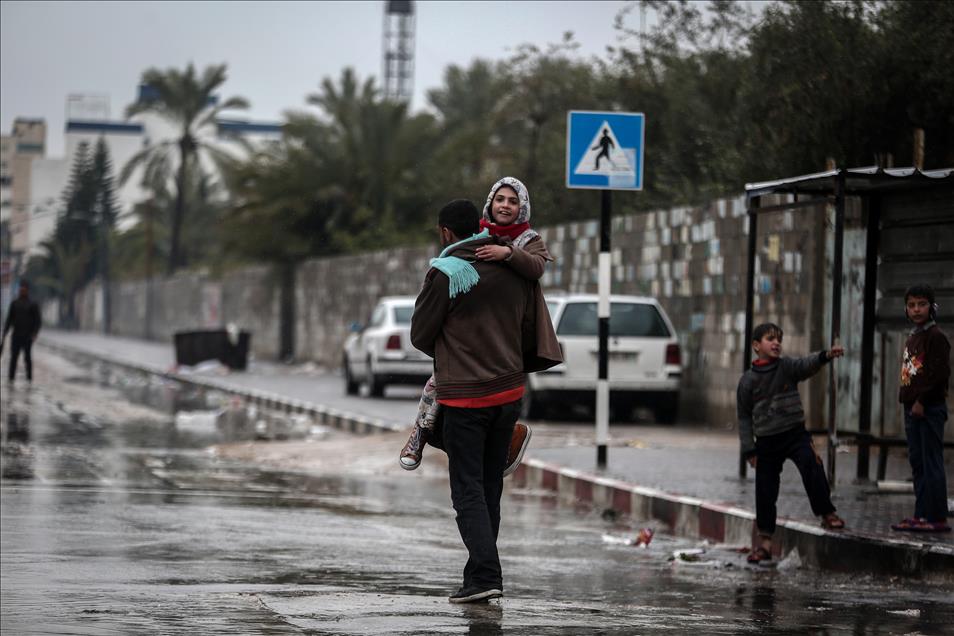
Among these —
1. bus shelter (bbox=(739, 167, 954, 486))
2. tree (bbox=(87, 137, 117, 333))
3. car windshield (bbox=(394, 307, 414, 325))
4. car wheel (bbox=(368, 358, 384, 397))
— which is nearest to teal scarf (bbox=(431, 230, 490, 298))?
bus shelter (bbox=(739, 167, 954, 486))

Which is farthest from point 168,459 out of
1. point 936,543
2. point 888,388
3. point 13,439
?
point 936,543

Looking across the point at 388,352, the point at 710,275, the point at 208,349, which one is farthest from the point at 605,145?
the point at 208,349

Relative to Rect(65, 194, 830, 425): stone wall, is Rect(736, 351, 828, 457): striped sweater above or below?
below

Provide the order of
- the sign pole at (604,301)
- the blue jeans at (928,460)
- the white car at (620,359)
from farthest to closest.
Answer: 1. the white car at (620,359)
2. the sign pole at (604,301)
3. the blue jeans at (928,460)

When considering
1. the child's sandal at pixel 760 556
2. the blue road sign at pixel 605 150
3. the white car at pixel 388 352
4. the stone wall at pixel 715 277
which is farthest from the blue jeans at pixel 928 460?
the white car at pixel 388 352

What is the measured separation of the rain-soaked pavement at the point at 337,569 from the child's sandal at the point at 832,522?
29 cm

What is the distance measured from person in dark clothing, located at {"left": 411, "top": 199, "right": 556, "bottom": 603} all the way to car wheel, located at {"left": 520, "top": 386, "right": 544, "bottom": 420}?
12.5m

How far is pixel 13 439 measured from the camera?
1644cm

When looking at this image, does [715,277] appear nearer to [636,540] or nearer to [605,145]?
[605,145]

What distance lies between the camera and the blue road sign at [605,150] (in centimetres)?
1293

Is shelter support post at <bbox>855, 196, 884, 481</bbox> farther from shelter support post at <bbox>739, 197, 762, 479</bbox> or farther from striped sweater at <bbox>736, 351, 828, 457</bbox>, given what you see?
striped sweater at <bbox>736, 351, 828, 457</bbox>

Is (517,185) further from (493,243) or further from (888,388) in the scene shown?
(888,388)

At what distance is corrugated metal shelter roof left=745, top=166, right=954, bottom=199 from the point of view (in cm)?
1021

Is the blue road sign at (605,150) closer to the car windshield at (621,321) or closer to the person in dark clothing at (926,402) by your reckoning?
the person in dark clothing at (926,402)
